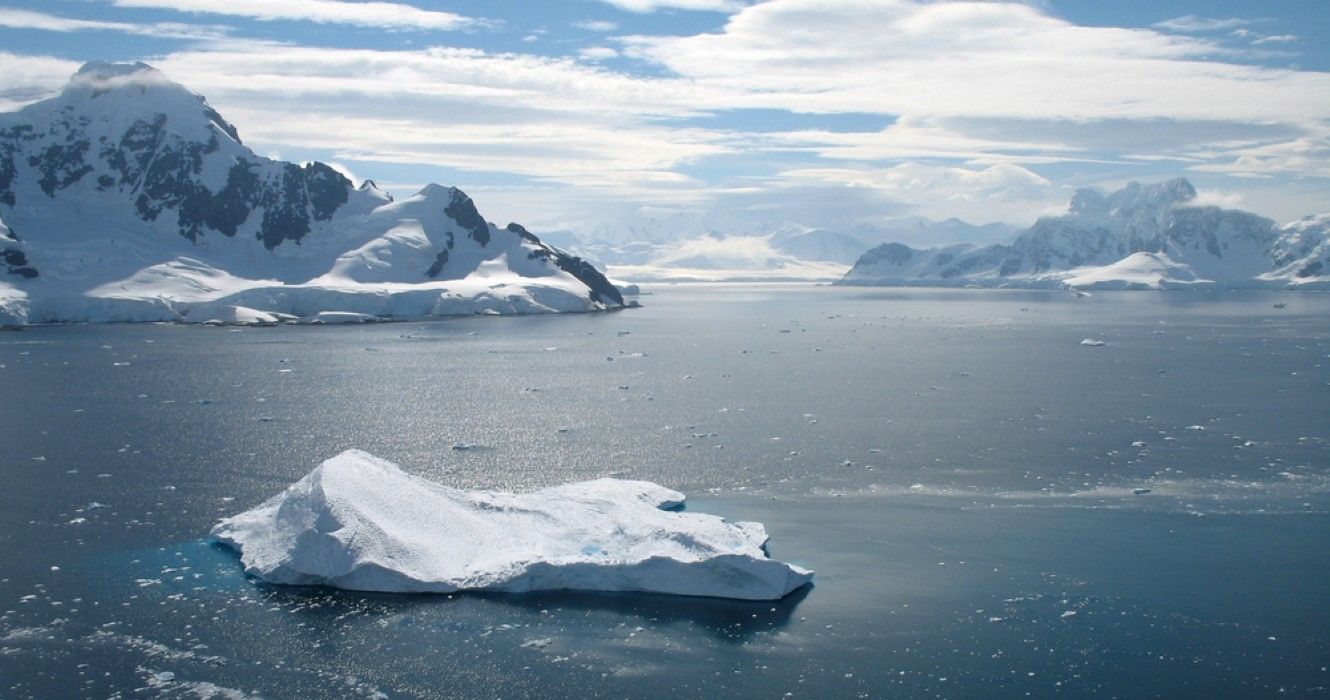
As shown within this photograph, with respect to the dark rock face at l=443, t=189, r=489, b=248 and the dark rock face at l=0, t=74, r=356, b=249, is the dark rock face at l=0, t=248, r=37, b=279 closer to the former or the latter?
the dark rock face at l=0, t=74, r=356, b=249

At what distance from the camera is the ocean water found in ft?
79.3

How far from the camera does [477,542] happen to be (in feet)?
104

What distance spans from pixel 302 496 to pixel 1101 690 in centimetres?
2257

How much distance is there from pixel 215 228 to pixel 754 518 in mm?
161702

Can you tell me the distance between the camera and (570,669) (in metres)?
24.2

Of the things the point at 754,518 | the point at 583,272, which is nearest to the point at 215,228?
the point at 583,272

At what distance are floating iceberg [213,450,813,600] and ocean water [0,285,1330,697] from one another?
0.75 metres

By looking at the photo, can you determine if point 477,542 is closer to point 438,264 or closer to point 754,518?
point 754,518

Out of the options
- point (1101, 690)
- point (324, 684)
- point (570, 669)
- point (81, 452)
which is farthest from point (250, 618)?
point (81, 452)

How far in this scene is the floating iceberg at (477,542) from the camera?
29266 millimetres

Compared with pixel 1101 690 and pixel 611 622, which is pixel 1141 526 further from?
pixel 611 622

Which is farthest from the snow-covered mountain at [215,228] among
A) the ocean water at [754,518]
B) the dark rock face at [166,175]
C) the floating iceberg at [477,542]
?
the floating iceberg at [477,542]

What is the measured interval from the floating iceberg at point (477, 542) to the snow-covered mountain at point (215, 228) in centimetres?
11800

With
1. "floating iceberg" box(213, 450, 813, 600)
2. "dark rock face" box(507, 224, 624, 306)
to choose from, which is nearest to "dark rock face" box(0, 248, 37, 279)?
"dark rock face" box(507, 224, 624, 306)
